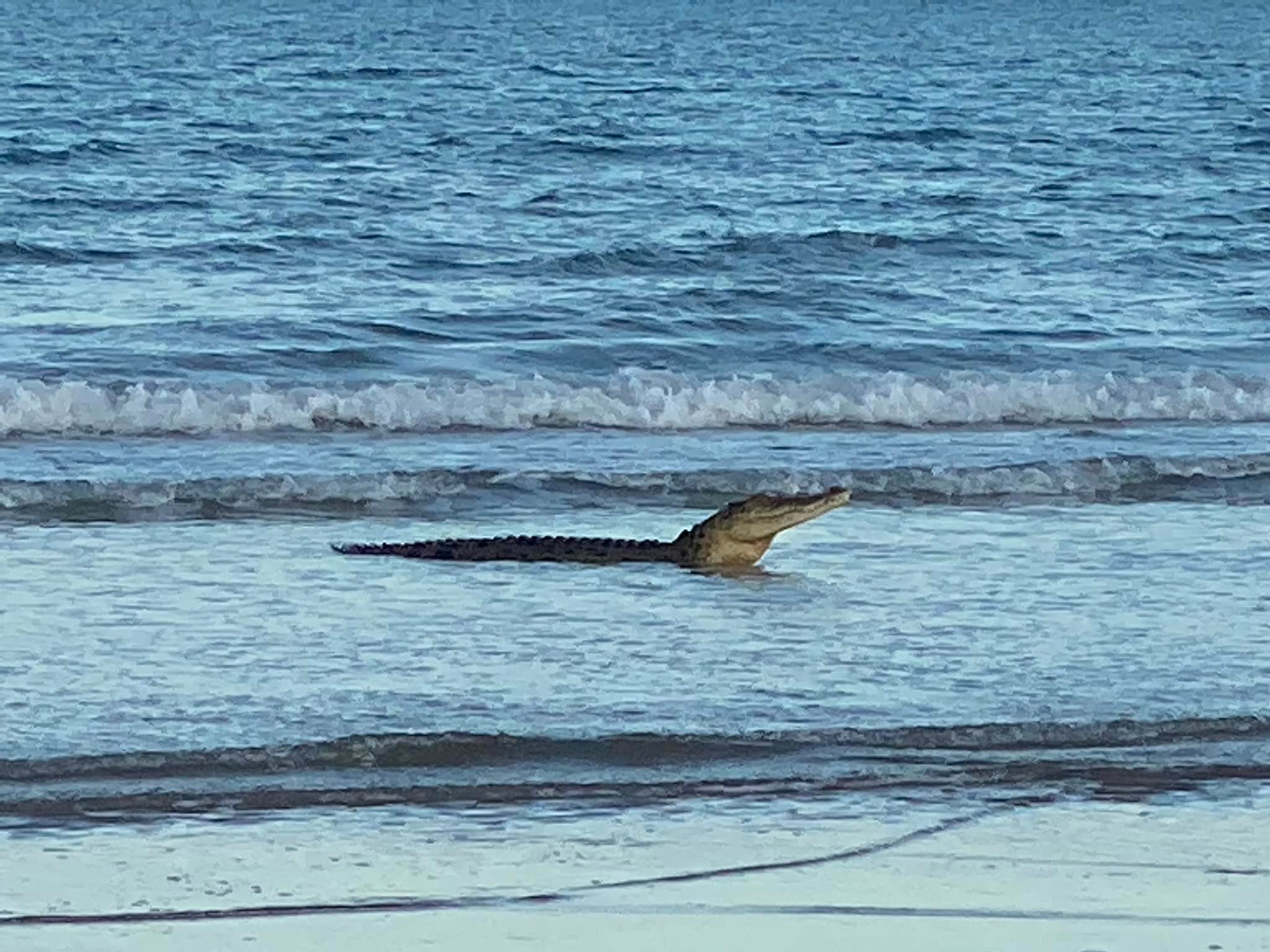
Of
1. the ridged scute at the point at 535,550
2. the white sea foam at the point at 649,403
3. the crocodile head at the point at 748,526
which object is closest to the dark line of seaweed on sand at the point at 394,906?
the ridged scute at the point at 535,550

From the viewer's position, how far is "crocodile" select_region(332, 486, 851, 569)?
776 centimetres

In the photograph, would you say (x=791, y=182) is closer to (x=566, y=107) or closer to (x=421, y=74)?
(x=566, y=107)

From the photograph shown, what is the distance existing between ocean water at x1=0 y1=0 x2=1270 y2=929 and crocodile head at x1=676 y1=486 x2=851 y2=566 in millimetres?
96

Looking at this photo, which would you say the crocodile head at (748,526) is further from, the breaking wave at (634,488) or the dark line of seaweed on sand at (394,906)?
the dark line of seaweed on sand at (394,906)

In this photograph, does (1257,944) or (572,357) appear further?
(572,357)

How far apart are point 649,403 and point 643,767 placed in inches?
262

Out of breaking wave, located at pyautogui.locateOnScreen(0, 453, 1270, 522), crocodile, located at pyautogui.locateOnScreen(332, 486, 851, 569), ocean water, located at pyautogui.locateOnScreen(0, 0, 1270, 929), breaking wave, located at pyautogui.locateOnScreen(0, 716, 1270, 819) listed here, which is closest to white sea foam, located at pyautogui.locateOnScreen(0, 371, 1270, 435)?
ocean water, located at pyautogui.locateOnScreen(0, 0, 1270, 929)

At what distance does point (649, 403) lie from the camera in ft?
39.6

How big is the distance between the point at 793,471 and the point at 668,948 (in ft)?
19.3

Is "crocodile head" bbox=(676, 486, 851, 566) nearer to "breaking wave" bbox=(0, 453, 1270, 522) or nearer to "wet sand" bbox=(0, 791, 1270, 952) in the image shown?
"breaking wave" bbox=(0, 453, 1270, 522)

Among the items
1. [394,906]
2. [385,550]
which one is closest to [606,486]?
[385,550]

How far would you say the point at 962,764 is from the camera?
18.0 ft

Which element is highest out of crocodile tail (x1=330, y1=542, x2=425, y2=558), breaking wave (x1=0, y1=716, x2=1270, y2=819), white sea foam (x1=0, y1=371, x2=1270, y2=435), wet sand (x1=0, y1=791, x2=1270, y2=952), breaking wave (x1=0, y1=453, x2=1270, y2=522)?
wet sand (x1=0, y1=791, x2=1270, y2=952)

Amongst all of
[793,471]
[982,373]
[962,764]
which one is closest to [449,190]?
[982,373]
